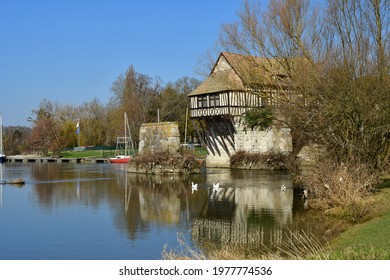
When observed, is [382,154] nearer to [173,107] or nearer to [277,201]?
[277,201]

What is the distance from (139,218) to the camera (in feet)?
51.2

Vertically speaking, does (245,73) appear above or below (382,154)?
above

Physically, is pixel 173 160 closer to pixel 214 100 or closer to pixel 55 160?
pixel 214 100

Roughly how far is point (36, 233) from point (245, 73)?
13999mm

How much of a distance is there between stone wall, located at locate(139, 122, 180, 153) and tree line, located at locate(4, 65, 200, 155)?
74.9 ft

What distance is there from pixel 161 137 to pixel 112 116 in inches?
1296

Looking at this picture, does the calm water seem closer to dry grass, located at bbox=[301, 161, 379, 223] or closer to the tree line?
dry grass, located at bbox=[301, 161, 379, 223]

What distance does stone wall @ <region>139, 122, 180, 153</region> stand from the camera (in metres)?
32.2

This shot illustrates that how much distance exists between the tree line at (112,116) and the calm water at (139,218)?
33821 mm

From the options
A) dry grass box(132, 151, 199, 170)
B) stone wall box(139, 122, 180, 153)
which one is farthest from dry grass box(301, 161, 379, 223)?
stone wall box(139, 122, 180, 153)

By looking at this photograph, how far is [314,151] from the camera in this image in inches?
722

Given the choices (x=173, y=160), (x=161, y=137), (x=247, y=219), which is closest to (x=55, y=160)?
(x=161, y=137)
